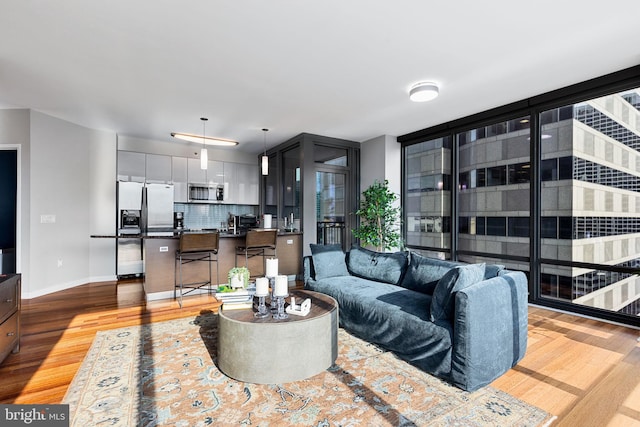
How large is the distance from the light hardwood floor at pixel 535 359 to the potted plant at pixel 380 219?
2.32m

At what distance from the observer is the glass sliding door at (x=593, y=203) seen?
3.43 m

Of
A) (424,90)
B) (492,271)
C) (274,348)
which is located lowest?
(274,348)

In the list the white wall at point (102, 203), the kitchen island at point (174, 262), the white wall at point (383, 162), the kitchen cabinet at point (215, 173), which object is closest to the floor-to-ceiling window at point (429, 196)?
the white wall at point (383, 162)

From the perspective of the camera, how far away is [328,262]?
387 centimetres

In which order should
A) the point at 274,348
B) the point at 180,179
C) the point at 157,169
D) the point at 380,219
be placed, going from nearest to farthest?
the point at 274,348
the point at 380,219
the point at 157,169
the point at 180,179

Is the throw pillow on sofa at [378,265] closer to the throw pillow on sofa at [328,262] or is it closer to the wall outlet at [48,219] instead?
the throw pillow on sofa at [328,262]

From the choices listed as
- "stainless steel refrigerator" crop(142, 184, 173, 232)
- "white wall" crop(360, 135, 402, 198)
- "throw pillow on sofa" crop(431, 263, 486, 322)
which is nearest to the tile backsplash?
"stainless steel refrigerator" crop(142, 184, 173, 232)

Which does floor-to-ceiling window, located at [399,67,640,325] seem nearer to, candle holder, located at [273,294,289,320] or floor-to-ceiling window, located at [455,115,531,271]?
floor-to-ceiling window, located at [455,115,531,271]

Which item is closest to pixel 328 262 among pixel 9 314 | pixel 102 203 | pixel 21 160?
pixel 9 314

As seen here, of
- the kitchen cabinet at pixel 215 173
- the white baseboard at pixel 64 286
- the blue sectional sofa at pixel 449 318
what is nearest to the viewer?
the blue sectional sofa at pixel 449 318

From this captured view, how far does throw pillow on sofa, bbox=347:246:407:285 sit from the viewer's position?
3.51 m

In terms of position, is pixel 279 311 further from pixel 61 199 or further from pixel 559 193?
pixel 61 199

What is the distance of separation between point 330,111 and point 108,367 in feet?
12.8

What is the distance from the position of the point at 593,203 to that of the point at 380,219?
2.86 meters
